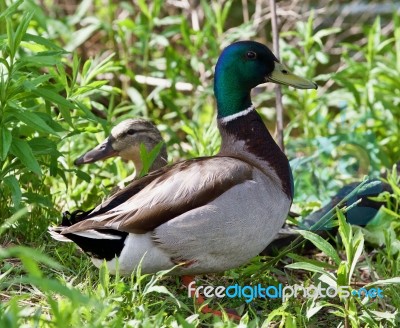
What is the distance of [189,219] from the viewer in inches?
163

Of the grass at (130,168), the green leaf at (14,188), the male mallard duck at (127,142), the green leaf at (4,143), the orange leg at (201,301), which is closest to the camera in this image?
the grass at (130,168)

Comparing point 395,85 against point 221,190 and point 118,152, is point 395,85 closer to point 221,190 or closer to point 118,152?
point 118,152

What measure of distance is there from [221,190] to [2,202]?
4.22ft

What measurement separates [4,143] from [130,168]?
2.22 m

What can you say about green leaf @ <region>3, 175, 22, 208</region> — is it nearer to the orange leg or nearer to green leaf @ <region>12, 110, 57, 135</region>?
green leaf @ <region>12, 110, 57, 135</region>

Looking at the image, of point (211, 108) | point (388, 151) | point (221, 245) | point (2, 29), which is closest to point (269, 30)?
point (211, 108)

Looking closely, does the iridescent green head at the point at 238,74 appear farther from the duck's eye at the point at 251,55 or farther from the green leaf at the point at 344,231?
the green leaf at the point at 344,231

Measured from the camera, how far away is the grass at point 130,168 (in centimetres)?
385

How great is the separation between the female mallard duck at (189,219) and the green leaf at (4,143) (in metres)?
0.45

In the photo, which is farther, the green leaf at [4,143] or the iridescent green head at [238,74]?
the iridescent green head at [238,74]

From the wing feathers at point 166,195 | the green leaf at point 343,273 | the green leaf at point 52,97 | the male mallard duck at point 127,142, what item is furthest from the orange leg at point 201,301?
the male mallard duck at point 127,142

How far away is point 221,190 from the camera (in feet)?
13.9

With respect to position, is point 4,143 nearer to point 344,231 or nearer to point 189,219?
point 189,219

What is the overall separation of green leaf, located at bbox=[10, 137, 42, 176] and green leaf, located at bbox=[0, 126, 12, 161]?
0.09m
